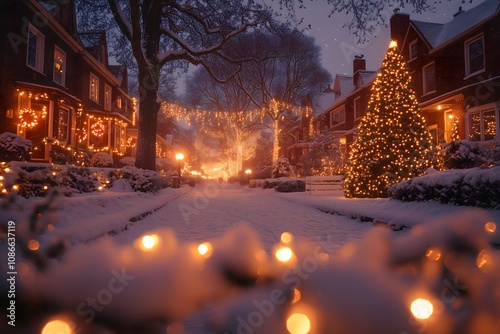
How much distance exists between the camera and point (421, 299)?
1476 mm

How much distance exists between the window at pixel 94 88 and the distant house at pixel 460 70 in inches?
746

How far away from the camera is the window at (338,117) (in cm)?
3324

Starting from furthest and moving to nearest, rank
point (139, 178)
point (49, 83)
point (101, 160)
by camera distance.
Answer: point (101, 160), point (49, 83), point (139, 178)

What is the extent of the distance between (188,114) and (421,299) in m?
33.9

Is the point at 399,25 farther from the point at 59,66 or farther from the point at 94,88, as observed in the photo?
the point at 59,66

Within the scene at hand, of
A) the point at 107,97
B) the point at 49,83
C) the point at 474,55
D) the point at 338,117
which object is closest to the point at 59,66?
the point at 49,83

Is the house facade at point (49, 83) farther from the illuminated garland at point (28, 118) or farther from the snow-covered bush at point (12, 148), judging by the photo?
the snow-covered bush at point (12, 148)

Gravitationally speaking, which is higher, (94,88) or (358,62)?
(358,62)

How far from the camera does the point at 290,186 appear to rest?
20078 mm

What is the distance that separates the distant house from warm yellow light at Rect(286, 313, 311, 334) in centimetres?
1499

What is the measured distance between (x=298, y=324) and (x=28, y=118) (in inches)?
653

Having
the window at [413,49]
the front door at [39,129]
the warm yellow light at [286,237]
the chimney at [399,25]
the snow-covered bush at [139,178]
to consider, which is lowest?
the warm yellow light at [286,237]

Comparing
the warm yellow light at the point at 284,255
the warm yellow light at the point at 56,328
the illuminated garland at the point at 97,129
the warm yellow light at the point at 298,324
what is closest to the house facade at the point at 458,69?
the warm yellow light at the point at 284,255

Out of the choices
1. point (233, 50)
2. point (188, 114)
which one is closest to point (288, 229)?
point (233, 50)
